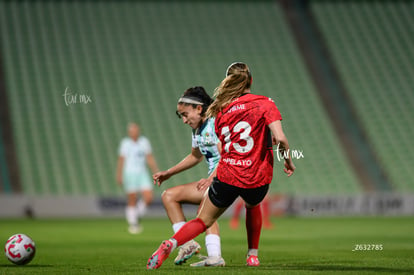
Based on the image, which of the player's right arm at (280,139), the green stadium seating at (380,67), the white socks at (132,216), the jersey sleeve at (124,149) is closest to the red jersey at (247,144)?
the player's right arm at (280,139)

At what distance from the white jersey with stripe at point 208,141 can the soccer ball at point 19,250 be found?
6.59 feet

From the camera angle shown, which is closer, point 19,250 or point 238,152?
point 238,152

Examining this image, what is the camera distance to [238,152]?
6832 mm

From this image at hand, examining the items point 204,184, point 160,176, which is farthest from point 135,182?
point 204,184

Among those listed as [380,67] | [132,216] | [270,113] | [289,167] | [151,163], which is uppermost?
[380,67]

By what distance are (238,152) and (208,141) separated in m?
0.92

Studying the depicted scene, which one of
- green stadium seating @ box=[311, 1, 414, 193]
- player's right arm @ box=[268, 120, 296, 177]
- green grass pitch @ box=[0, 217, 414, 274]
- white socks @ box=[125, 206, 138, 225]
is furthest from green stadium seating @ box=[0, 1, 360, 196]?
player's right arm @ box=[268, 120, 296, 177]

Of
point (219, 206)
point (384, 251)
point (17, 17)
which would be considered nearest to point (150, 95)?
point (17, 17)

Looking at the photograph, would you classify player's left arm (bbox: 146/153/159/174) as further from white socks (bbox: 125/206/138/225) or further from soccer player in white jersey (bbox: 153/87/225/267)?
soccer player in white jersey (bbox: 153/87/225/267)

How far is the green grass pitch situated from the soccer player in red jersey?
42 centimetres

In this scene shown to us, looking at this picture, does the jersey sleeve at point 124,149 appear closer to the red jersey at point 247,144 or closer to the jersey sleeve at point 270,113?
the red jersey at point 247,144

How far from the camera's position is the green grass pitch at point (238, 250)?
7.12 m

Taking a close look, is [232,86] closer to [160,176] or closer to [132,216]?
[160,176]

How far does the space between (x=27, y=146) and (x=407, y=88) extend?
534 inches
